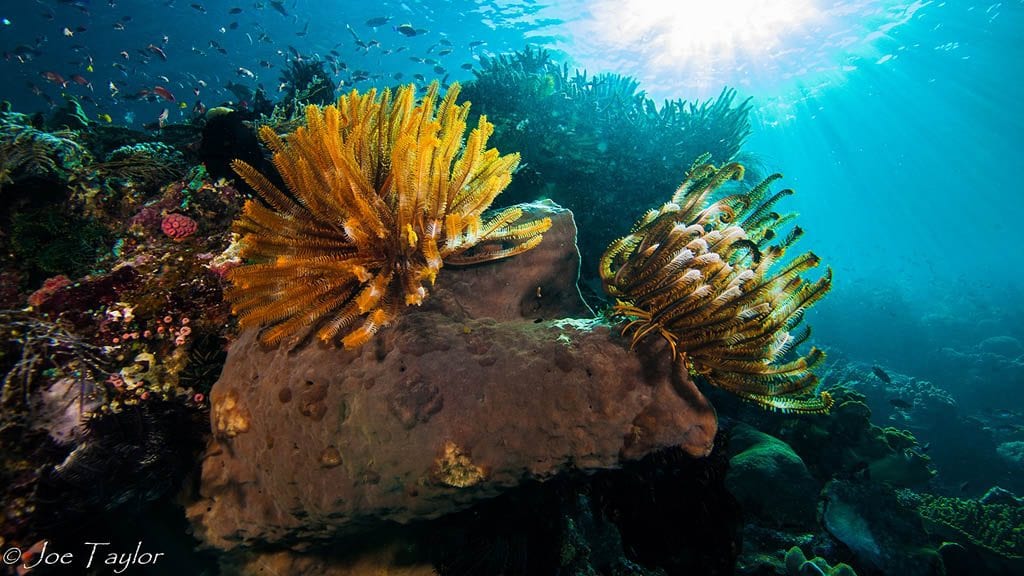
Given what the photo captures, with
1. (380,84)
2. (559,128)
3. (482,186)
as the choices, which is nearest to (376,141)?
(482,186)

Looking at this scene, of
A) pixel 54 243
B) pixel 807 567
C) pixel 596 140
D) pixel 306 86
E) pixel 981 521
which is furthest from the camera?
pixel 306 86

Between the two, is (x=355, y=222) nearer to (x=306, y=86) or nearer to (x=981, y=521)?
(x=306, y=86)

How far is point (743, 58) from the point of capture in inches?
1292

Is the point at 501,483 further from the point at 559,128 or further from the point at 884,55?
the point at 884,55

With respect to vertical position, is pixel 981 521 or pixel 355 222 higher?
pixel 355 222

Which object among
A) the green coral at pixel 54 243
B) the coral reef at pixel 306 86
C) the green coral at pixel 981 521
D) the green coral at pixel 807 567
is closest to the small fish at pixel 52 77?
the coral reef at pixel 306 86

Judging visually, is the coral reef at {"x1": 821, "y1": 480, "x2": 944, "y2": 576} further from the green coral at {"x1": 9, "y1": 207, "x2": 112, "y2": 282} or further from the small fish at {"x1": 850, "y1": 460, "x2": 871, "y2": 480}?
the green coral at {"x1": 9, "y1": 207, "x2": 112, "y2": 282}

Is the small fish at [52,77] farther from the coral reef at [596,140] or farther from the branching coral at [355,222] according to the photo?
the branching coral at [355,222]

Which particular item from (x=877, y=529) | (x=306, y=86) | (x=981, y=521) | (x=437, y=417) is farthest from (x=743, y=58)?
(x=437, y=417)

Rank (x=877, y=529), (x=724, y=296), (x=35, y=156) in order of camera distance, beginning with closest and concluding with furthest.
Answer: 1. (x=724, y=296)
2. (x=35, y=156)
3. (x=877, y=529)

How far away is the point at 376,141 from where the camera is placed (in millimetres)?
3092

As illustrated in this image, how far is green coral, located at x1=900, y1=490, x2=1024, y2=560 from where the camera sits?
334 inches

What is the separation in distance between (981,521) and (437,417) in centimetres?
1389

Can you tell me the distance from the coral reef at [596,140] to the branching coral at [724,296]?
4.24 m
